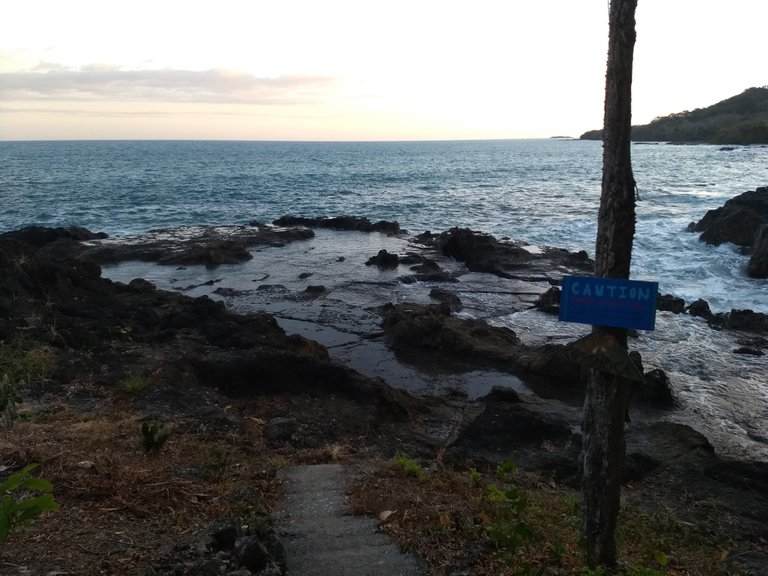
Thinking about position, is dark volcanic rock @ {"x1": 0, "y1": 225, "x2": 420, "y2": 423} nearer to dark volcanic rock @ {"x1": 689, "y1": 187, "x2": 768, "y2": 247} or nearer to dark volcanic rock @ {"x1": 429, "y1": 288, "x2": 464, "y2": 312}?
dark volcanic rock @ {"x1": 429, "y1": 288, "x2": 464, "y2": 312}

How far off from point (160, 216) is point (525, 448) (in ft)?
124

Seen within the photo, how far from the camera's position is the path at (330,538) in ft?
16.0

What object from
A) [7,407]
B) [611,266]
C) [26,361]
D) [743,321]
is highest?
[611,266]

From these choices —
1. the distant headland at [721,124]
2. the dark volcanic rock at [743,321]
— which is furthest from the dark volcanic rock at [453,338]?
the distant headland at [721,124]

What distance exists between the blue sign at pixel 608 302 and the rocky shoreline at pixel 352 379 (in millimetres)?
2923

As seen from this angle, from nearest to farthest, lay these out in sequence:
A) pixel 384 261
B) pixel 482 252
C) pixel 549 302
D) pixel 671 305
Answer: pixel 671 305 → pixel 549 302 → pixel 384 261 → pixel 482 252

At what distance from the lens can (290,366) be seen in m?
11.1

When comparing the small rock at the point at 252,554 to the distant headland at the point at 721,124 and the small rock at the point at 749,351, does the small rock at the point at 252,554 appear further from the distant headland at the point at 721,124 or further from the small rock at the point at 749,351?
the distant headland at the point at 721,124

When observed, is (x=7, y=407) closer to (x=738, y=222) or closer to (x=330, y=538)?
(x=330, y=538)

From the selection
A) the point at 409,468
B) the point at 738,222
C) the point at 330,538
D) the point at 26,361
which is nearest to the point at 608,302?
the point at 330,538

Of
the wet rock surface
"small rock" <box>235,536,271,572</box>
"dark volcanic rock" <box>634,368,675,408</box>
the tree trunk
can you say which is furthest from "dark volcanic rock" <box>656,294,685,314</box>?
"small rock" <box>235,536,271,572</box>

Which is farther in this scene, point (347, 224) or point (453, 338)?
point (347, 224)

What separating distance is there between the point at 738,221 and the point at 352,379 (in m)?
25.1

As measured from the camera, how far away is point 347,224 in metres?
37.0
